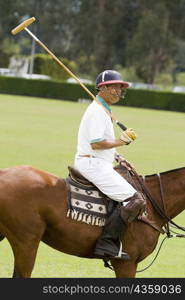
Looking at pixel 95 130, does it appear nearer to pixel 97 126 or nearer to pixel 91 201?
pixel 97 126

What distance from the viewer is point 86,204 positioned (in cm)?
749

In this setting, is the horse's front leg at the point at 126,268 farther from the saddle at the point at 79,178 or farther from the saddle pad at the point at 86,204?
the saddle at the point at 79,178

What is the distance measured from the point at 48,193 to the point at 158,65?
81.1m

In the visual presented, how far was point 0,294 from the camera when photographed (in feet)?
21.4

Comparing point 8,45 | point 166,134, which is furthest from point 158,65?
point 166,134

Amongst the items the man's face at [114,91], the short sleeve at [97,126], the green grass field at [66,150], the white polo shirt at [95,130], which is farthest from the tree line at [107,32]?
the short sleeve at [97,126]

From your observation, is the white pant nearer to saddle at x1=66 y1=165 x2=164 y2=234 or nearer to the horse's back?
saddle at x1=66 y1=165 x2=164 y2=234

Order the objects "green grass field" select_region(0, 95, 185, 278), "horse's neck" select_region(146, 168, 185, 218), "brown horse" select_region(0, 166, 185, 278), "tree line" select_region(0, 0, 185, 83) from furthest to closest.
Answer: "tree line" select_region(0, 0, 185, 83), "green grass field" select_region(0, 95, 185, 278), "horse's neck" select_region(146, 168, 185, 218), "brown horse" select_region(0, 166, 185, 278)

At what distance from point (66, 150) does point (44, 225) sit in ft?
53.5

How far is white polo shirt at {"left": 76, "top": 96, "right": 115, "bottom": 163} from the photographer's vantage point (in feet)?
24.1

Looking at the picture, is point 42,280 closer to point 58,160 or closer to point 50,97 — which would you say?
point 58,160

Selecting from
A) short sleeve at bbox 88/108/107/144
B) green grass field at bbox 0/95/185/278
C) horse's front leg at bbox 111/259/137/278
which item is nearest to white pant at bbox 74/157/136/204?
short sleeve at bbox 88/108/107/144

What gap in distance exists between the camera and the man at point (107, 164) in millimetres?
7371

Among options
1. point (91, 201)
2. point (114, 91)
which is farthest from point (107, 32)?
point (91, 201)
